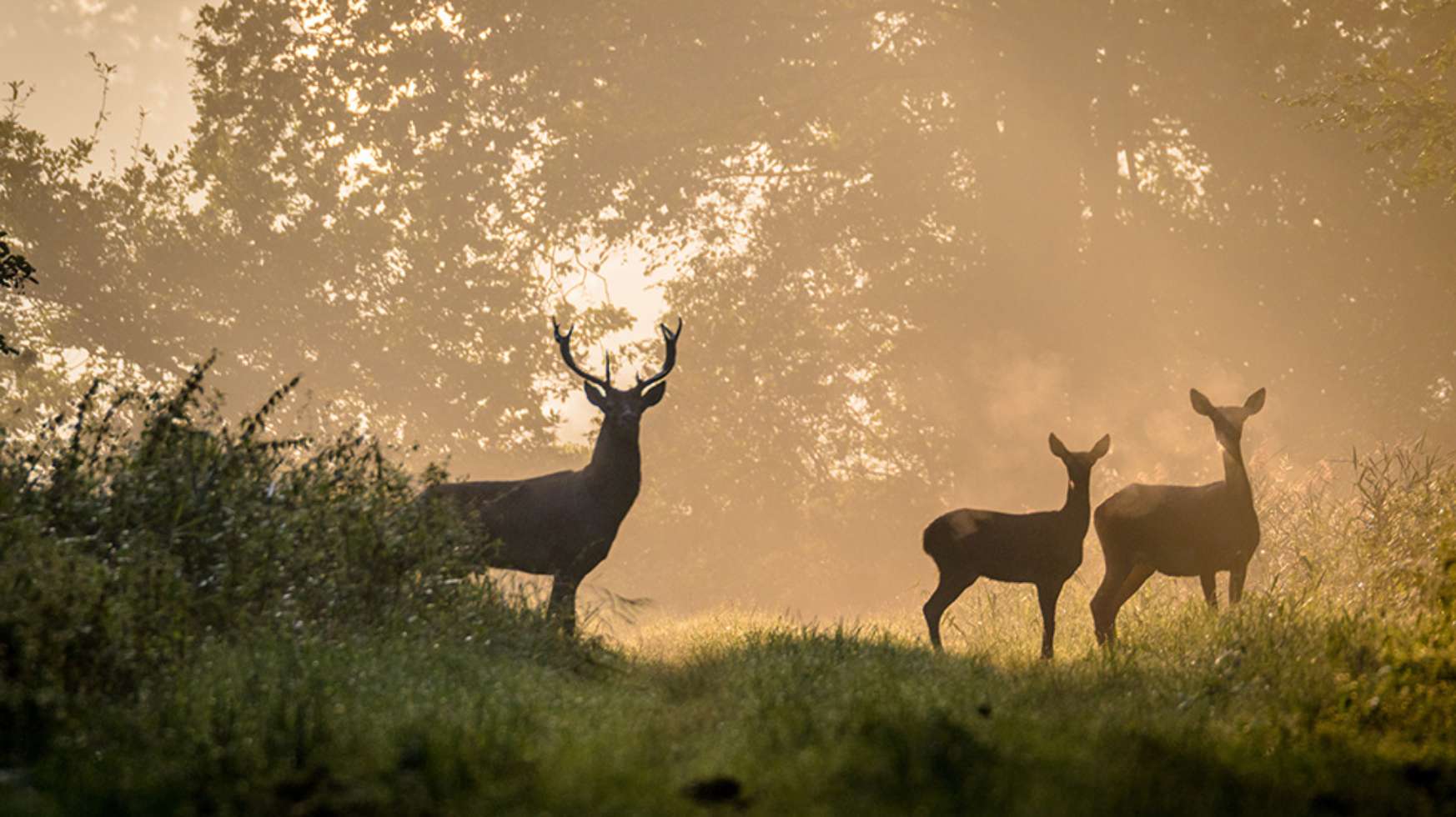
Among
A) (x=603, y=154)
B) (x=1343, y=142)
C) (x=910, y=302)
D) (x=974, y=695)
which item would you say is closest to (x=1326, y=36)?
(x=1343, y=142)

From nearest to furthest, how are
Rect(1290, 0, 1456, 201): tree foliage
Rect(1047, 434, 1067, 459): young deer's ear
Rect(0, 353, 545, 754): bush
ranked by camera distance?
1. Rect(0, 353, 545, 754): bush
2. Rect(1047, 434, 1067, 459): young deer's ear
3. Rect(1290, 0, 1456, 201): tree foliage

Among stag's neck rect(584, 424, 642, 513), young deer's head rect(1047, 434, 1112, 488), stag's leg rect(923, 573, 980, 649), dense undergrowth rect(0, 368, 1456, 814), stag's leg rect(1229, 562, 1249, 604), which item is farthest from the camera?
stag's neck rect(584, 424, 642, 513)

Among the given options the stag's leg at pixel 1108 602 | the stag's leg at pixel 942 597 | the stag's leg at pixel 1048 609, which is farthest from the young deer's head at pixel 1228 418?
the stag's leg at pixel 942 597

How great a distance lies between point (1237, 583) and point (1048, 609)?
1.54 metres

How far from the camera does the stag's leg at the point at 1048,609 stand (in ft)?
35.5

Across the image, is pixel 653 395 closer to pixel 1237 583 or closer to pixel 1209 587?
pixel 1209 587

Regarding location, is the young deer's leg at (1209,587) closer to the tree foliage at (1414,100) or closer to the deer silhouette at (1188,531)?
the deer silhouette at (1188,531)

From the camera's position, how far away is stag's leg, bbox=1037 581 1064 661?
10828 millimetres

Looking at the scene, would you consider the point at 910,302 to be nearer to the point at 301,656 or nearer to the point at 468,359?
the point at 468,359

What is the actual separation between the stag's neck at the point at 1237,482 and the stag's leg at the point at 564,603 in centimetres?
555

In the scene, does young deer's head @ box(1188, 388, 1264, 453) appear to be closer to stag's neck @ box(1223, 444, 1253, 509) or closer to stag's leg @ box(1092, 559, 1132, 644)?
stag's neck @ box(1223, 444, 1253, 509)

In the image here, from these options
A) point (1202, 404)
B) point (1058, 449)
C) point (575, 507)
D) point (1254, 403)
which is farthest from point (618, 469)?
point (1254, 403)

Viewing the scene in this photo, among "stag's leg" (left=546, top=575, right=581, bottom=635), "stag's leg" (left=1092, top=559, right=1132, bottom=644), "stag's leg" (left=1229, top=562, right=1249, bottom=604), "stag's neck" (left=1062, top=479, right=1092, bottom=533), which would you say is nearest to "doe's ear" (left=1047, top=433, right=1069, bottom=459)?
"stag's neck" (left=1062, top=479, right=1092, bottom=533)

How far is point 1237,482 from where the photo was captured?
11.2 m
